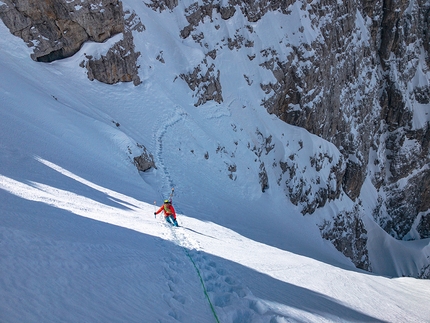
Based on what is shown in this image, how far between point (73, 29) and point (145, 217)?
1512cm

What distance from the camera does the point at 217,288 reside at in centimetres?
564

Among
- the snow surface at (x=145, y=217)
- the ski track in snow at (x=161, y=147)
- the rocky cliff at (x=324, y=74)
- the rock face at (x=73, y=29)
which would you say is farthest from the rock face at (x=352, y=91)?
the rock face at (x=73, y=29)

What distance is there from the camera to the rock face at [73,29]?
19.4 metres

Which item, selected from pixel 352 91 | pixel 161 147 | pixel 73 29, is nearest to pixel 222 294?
pixel 161 147

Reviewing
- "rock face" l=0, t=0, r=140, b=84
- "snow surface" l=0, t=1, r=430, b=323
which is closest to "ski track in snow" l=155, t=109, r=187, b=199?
"snow surface" l=0, t=1, r=430, b=323

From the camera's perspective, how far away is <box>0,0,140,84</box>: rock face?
63.7 ft

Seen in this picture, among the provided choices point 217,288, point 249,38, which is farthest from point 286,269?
point 249,38

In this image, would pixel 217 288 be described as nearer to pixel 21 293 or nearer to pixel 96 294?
pixel 96 294

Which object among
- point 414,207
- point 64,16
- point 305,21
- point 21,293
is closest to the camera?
point 21,293

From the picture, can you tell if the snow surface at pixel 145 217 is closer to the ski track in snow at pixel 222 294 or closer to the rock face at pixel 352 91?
the ski track in snow at pixel 222 294

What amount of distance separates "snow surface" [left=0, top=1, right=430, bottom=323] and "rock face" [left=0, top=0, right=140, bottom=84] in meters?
0.68

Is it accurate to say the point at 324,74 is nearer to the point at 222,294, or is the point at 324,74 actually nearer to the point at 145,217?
the point at 145,217

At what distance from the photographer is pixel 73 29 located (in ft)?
68.1

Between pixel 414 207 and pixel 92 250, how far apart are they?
5607 centimetres
